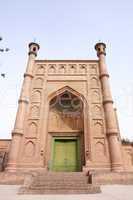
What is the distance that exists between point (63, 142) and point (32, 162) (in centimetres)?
304

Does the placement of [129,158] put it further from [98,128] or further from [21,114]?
[21,114]

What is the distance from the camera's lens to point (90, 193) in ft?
23.5

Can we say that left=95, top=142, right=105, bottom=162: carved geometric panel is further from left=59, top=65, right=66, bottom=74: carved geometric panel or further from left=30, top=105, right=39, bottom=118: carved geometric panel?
left=59, top=65, right=66, bottom=74: carved geometric panel

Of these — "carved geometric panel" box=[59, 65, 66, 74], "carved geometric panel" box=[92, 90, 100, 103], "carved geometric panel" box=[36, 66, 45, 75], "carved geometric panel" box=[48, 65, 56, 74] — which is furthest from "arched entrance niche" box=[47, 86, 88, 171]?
"carved geometric panel" box=[36, 66, 45, 75]

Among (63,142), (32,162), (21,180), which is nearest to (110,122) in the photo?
(63,142)

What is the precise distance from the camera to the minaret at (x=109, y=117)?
11.4 metres

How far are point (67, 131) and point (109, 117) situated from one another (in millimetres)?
3286

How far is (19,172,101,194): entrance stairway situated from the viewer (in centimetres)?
736

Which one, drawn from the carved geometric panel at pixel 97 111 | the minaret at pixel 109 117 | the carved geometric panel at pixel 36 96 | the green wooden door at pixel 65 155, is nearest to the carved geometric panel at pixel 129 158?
the minaret at pixel 109 117

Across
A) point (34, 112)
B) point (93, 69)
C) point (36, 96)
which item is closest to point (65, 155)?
point (34, 112)

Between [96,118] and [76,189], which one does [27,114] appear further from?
[76,189]

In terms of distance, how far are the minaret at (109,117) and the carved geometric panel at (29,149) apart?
4.81 metres

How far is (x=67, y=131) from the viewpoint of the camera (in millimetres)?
14086

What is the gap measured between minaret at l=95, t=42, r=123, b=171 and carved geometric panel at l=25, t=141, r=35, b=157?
4813 millimetres
